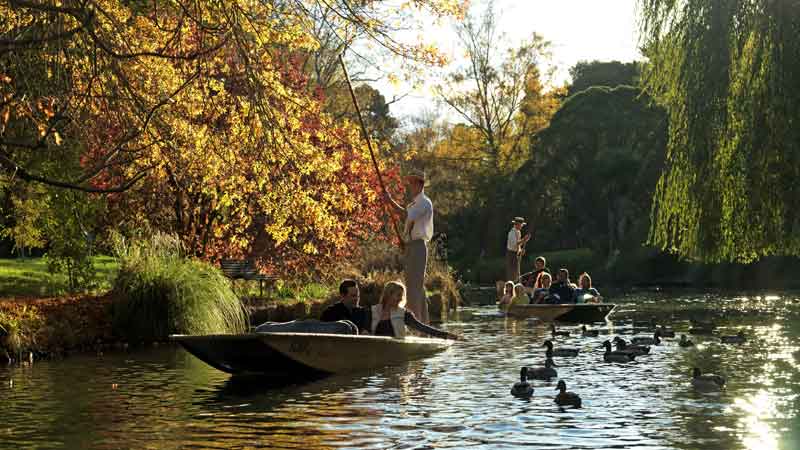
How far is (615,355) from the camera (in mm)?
16312

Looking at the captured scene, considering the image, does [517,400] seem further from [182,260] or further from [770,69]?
[182,260]

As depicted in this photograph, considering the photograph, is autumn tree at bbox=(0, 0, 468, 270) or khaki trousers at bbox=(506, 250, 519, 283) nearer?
autumn tree at bbox=(0, 0, 468, 270)

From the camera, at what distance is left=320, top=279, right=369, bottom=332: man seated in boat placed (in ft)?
50.1

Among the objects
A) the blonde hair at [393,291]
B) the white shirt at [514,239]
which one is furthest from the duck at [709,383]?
the white shirt at [514,239]

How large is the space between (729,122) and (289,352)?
7.40 meters

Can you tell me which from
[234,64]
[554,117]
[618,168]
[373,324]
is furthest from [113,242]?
[554,117]

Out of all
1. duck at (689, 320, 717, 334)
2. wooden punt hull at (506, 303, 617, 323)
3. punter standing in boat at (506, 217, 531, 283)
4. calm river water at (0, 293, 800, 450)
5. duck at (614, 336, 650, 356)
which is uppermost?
punter standing in boat at (506, 217, 531, 283)

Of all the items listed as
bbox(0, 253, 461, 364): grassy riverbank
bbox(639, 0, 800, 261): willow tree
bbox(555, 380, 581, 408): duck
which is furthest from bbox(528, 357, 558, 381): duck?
bbox(0, 253, 461, 364): grassy riverbank

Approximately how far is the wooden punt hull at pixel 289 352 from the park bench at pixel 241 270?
33.6 feet

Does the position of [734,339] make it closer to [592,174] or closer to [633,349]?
[633,349]

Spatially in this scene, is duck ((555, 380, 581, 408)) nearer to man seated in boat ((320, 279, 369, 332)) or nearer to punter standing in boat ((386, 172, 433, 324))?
man seated in boat ((320, 279, 369, 332))

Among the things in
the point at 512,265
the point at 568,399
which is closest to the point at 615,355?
the point at 568,399

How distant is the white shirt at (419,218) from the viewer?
17.5 metres

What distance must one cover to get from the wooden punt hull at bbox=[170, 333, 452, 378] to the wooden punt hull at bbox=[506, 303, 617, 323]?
10.2 meters
